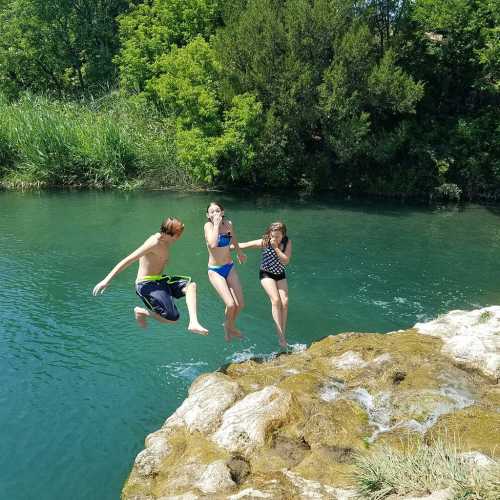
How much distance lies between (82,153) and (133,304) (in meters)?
19.2

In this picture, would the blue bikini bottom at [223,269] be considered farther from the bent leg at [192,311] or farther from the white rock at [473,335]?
the white rock at [473,335]

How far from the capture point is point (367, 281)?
16047 mm

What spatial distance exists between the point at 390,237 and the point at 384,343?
42.1 ft

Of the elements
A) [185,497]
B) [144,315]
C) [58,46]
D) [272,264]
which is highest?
[58,46]

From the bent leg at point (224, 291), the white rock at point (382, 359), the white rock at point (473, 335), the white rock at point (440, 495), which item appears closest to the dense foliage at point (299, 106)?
the bent leg at point (224, 291)

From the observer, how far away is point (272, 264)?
32.6ft

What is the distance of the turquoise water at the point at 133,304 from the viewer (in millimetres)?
8414

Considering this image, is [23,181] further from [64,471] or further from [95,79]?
[64,471]

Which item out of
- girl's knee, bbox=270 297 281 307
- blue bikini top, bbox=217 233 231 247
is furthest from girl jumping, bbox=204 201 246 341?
girl's knee, bbox=270 297 281 307

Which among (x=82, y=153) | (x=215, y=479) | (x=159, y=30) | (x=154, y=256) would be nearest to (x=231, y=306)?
(x=154, y=256)

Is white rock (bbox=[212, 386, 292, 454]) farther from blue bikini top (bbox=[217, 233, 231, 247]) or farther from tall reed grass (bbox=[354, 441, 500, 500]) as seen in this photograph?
blue bikini top (bbox=[217, 233, 231, 247])

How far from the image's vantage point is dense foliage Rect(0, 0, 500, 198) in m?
26.7

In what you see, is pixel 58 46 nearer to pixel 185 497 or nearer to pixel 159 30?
pixel 159 30

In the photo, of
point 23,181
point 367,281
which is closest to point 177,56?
point 23,181
